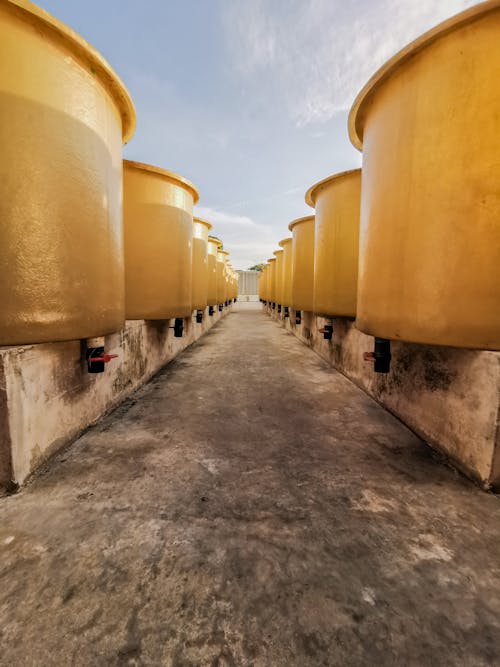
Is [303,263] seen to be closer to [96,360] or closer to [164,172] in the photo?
[164,172]

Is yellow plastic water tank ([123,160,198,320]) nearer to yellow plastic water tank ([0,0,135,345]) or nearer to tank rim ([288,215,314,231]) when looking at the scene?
yellow plastic water tank ([0,0,135,345])

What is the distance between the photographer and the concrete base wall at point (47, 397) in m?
1.79

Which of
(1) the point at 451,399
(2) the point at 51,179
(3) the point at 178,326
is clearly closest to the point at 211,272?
(3) the point at 178,326

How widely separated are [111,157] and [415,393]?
296 centimetres

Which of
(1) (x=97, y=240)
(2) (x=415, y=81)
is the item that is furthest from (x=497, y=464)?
(1) (x=97, y=240)

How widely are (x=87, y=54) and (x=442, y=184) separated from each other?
2048 mm

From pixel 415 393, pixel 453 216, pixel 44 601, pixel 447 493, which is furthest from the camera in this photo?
pixel 415 393

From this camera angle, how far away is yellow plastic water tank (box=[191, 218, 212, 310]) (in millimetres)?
5535

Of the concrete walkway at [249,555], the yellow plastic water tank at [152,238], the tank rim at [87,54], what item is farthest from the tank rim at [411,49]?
the concrete walkway at [249,555]

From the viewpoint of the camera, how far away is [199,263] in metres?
5.73

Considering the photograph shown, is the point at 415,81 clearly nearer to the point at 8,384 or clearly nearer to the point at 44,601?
the point at 8,384

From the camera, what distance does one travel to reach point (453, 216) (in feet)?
5.29

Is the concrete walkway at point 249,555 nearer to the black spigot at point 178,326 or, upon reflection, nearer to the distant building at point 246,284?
the black spigot at point 178,326

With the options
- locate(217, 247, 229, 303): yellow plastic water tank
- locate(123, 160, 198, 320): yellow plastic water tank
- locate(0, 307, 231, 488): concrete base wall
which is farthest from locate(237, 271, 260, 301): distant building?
locate(0, 307, 231, 488): concrete base wall
